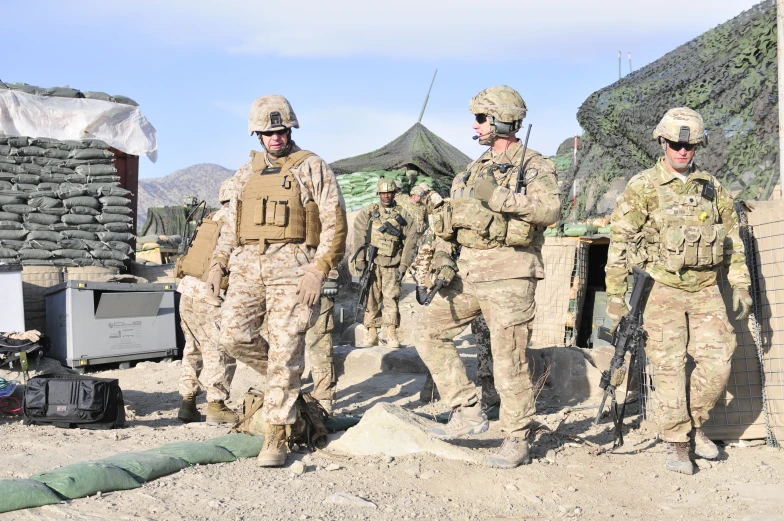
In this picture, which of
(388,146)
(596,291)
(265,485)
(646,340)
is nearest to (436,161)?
(388,146)

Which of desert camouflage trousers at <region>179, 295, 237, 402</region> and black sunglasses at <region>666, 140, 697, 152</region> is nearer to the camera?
black sunglasses at <region>666, 140, 697, 152</region>

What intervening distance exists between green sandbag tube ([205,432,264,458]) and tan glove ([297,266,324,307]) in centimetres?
88

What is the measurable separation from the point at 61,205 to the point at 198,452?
745cm

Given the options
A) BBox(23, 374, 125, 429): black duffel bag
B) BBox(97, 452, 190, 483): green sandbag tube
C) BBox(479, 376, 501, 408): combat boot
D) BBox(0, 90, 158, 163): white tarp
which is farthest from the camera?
BBox(0, 90, 158, 163): white tarp

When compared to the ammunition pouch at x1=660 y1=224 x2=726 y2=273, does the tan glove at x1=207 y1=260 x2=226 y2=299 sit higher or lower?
lower

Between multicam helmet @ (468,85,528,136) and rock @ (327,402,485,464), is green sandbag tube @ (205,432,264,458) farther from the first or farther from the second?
multicam helmet @ (468,85,528,136)

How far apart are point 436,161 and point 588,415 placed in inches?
481

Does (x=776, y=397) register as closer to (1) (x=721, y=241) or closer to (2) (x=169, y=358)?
(1) (x=721, y=241)

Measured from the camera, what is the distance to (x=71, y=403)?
18.3ft

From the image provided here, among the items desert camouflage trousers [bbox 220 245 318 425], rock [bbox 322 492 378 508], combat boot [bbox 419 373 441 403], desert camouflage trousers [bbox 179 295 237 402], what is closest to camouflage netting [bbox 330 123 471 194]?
combat boot [bbox 419 373 441 403]

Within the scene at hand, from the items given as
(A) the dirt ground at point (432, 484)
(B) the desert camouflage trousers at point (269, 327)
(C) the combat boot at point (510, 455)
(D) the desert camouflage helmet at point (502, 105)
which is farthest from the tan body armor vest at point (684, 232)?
(B) the desert camouflage trousers at point (269, 327)

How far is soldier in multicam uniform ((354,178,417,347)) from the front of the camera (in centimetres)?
996

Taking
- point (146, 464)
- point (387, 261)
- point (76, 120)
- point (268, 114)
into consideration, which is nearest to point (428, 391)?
point (268, 114)

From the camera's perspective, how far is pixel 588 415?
20.4ft
